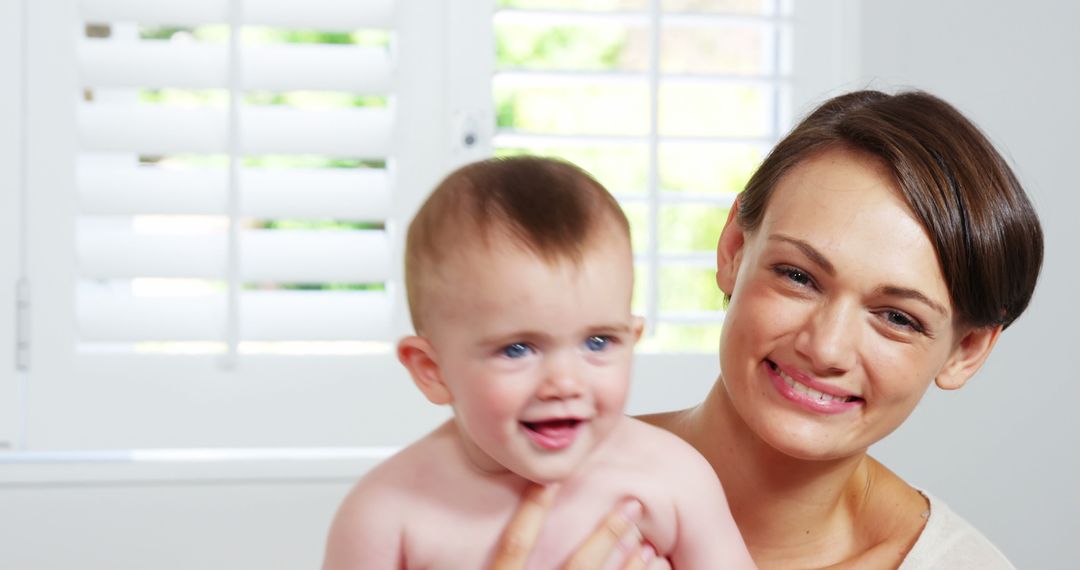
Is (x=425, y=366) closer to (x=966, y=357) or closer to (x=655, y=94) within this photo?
(x=966, y=357)

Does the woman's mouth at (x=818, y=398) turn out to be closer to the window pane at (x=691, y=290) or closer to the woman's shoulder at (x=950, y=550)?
the woman's shoulder at (x=950, y=550)

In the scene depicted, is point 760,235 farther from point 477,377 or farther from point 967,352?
point 477,377

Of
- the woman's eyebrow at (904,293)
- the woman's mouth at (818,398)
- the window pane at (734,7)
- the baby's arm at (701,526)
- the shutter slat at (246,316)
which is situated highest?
the window pane at (734,7)

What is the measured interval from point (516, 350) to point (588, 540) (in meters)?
0.23

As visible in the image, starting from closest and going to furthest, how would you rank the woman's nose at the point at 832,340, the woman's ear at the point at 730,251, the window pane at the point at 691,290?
the woman's nose at the point at 832,340
the woman's ear at the point at 730,251
the window pane at the point at 691,290

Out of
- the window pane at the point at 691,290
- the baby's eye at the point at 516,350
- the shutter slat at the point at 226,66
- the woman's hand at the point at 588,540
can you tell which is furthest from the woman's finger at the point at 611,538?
the window pane at the point at 691,290

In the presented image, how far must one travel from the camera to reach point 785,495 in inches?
60.6

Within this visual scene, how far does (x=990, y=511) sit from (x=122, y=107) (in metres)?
2.06

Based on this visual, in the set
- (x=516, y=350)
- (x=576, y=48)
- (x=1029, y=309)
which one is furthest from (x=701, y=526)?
(x=576, y=48)

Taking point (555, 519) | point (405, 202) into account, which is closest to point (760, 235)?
point (555, 519)

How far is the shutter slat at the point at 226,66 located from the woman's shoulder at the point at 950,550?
1.42 meters

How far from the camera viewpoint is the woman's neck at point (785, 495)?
5.01 ft

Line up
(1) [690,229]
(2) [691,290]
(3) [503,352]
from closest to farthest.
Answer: (3) [503,352], (2) [691,290], (1) [690,229]

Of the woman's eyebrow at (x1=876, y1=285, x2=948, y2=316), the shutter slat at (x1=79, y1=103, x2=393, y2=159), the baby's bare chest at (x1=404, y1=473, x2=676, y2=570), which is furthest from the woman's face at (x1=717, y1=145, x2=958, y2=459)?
the shutter slat at (x1=79, y1=103, x2=393, y2=159)
